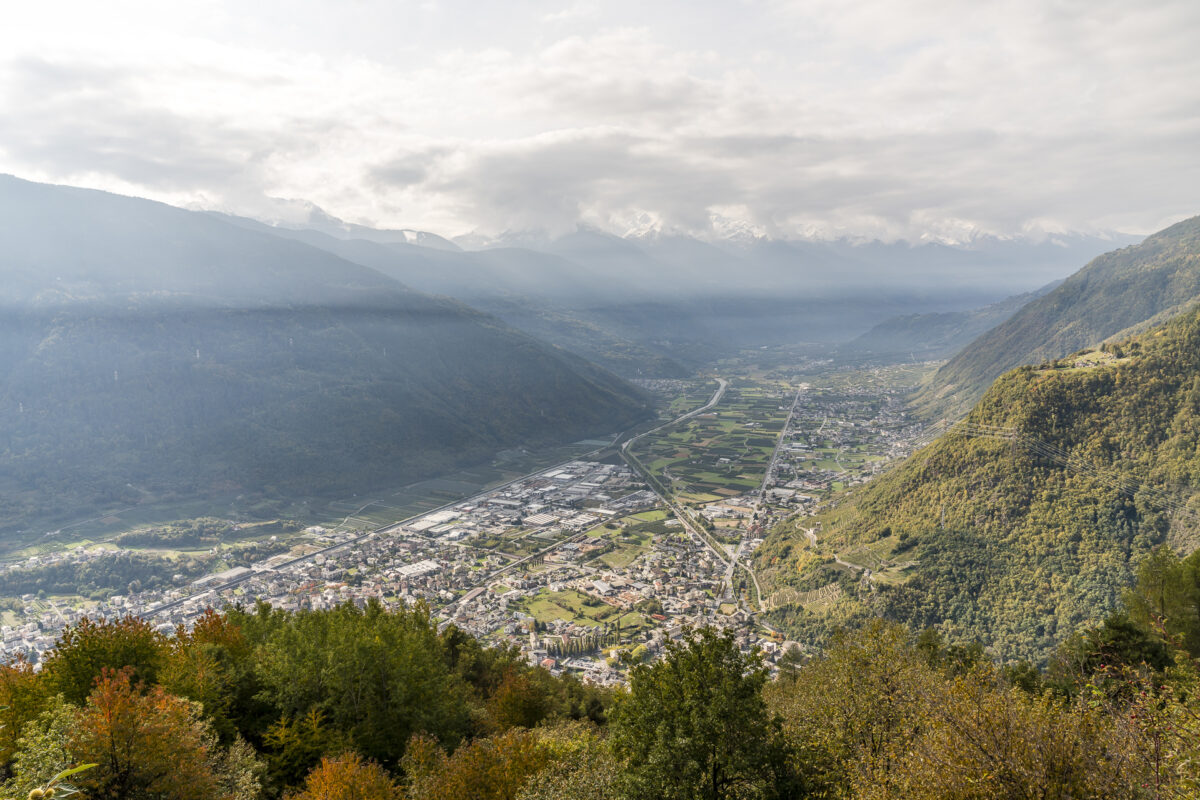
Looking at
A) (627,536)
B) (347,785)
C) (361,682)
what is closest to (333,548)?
(627,536)

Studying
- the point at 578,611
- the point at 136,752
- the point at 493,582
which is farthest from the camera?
the point at 493,582

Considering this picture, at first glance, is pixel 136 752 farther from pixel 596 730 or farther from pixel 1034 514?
pixel 1034 514

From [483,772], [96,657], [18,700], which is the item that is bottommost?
[483,772]

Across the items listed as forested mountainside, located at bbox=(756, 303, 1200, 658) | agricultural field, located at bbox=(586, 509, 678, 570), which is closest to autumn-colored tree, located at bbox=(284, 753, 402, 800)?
forested mountainside, located at bbox=(756, 303, 1200, 658)

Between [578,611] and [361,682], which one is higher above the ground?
[361,682]

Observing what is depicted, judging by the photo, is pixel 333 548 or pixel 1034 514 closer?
pixel 1034 514

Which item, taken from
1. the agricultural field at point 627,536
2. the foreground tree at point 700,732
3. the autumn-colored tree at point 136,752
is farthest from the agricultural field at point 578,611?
the autumn-colored tree at point 136,752

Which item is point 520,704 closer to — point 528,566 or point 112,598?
point 528,566

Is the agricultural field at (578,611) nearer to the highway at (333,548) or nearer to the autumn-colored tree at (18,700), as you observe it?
the highway at (333,548)
